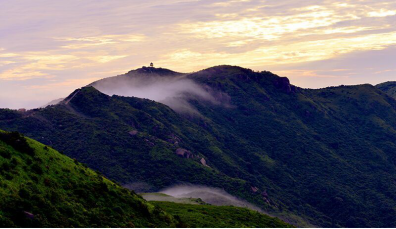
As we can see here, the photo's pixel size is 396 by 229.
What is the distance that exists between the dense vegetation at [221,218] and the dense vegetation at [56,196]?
8294mm

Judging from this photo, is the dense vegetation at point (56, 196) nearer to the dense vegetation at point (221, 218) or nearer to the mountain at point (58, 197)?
the mountain at point (58, 197)

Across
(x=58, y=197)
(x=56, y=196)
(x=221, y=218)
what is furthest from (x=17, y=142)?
(x=221, y=218)

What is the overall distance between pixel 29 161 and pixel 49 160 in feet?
19.0

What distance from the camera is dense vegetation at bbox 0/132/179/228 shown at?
64.8 meters

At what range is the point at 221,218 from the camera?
4092 inches

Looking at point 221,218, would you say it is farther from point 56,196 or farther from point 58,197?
point 56,196

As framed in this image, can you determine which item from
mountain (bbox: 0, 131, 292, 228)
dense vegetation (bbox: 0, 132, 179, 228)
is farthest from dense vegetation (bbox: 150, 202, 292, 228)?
dense vegetation (bbox: 0, 132, 179, 228)

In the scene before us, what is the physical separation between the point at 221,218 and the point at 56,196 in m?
45.0

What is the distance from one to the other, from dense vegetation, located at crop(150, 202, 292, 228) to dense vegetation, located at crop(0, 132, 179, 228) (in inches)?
327

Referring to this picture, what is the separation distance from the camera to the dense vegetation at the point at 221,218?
3684 inches

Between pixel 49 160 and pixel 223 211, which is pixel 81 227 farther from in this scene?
pixel 223 211

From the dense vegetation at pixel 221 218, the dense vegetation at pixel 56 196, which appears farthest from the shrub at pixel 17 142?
the dense vegetation at pixel 221 218

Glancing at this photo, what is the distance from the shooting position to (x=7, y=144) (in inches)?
3017

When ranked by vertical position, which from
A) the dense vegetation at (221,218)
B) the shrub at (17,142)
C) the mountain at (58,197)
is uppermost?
the shrub at (17,142)
